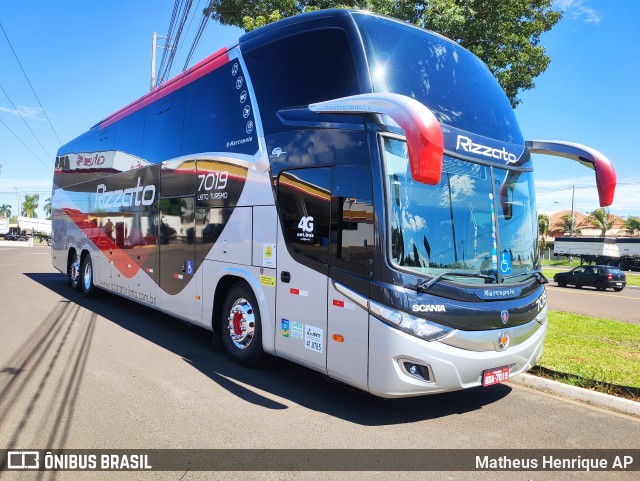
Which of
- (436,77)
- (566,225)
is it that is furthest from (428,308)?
(566,225)

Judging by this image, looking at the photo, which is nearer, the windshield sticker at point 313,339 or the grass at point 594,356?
the windshield sticker at point 313,339

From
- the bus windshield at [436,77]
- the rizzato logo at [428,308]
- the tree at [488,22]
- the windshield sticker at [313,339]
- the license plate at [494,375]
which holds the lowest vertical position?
the license plate at [494,375]

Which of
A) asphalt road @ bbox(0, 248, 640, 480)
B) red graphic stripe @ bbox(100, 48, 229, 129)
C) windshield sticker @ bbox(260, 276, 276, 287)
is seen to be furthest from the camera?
red graphic stripe @ bbox(100, 48, 229, 129)

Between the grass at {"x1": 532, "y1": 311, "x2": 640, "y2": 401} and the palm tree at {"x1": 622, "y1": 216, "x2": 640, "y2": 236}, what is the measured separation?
70488 mm

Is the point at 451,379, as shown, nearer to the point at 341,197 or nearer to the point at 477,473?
the point at 477,473

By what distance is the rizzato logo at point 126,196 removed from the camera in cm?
854

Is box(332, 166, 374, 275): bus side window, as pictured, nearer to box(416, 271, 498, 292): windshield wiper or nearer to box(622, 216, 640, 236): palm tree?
box(416, 271, 498, 292): windshield wiper

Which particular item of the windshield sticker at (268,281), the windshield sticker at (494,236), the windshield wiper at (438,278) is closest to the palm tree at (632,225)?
the windshield sticker at (494,236)

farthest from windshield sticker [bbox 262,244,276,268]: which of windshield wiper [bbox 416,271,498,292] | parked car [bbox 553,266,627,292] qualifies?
parked car [bbox 553,266,627,292]

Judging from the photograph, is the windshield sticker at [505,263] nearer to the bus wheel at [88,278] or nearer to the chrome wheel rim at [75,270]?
the bus wheel at [88,278]

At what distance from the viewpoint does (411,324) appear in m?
4.15

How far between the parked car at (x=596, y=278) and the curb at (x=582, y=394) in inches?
906

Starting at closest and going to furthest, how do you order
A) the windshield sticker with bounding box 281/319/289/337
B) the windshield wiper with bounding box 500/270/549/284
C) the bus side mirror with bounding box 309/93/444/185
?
1. the bus side mirror with bounding box 309/93/444/185
2. the windshield wiper with bounding box 500/270/549/284
3. the windshield sticker with bounding box 281/319/289/337

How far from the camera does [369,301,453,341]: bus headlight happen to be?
4.14 metres
